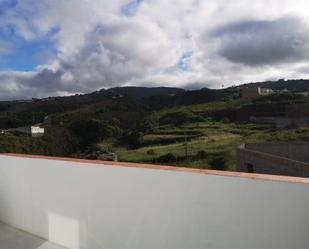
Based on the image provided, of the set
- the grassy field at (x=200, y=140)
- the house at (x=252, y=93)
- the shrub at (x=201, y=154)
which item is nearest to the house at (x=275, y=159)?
the grassy field at (x=200, y=140)

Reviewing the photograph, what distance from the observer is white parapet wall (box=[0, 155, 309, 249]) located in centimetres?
134

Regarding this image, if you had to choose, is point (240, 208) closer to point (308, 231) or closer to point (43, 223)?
point (308, 231)

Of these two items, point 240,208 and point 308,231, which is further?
point 240,208

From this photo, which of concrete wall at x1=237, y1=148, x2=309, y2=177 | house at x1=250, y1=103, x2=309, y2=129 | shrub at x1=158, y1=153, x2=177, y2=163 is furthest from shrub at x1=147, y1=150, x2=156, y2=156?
house at x1=250, y1=103, x2=309, y2=129

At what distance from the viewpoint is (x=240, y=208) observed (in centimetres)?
144

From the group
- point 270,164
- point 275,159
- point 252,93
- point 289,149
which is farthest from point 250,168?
point 252,93

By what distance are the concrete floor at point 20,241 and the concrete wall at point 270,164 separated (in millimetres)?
9033

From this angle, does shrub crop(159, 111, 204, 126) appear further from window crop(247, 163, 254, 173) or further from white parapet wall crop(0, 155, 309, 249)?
white parapet wall crop(0, 155, 309, 249)

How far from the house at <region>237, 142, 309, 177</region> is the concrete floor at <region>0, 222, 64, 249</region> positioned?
9033 mm

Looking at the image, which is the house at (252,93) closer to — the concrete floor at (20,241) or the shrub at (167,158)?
the shrub at (167,158)

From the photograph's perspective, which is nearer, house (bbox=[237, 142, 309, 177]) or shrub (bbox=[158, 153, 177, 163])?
house (bbox=[237, 142, 309, 177])

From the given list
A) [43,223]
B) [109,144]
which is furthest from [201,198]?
[109,144]

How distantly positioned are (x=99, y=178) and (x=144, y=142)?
1303 inches

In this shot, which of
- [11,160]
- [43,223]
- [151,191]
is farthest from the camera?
[11,160]
